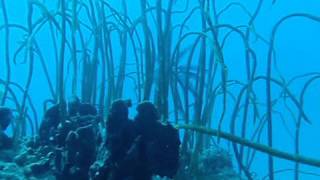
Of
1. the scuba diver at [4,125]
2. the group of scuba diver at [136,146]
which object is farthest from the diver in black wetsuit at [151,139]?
the scuba diver at [4,125]

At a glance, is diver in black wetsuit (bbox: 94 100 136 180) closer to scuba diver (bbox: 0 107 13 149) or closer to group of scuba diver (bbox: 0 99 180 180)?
group of scuba diver (bbox: 0 99 180 180)

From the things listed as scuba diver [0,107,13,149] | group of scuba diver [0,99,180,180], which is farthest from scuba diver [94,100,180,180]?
scuba diver [0,107,13,149]

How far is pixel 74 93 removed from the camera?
4.62 m

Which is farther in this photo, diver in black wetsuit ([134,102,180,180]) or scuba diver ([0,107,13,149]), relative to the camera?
scuba diver ([0,107,13,149])

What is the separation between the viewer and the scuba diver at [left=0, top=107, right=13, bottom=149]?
14.5 ft

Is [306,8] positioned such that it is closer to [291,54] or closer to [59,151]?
[291,54]

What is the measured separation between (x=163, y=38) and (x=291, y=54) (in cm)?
8721

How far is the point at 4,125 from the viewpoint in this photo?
4.55 meters

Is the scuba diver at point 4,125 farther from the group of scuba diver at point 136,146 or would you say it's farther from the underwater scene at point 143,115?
the group of scuba diver at point 136,146

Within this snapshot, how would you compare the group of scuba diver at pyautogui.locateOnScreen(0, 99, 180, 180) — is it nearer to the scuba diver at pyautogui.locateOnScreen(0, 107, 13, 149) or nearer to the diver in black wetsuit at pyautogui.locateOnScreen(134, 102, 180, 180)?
the diver in black wetsuit at pyautogui.locateOnScreen(134, 102, 180, 180)

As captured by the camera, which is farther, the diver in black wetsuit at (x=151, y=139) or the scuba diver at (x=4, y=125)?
the scuba diver at (x=4, y=125)

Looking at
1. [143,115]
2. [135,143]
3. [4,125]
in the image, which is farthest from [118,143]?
[4,125]

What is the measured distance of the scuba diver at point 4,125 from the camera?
4.43 meters

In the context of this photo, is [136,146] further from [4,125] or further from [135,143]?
[4,125]
